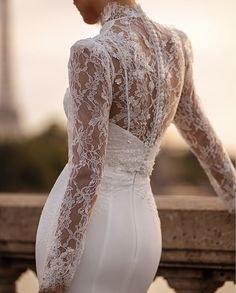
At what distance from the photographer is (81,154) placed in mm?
4141

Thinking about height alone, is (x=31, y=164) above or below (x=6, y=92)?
above

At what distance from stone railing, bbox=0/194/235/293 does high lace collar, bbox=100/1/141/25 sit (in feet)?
4.11

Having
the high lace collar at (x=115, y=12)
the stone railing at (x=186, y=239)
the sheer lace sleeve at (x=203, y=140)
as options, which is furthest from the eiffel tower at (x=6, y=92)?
the high lace collar at (x=115, y=12)

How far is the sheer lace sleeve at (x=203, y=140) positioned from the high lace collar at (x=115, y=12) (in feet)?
1.56

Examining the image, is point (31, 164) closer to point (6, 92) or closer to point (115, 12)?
point (6, 92)

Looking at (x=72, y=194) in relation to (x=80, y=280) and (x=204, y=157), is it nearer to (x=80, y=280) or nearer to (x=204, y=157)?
(x=80, y=280)

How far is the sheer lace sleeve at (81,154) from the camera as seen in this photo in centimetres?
411

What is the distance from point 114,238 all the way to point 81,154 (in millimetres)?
327

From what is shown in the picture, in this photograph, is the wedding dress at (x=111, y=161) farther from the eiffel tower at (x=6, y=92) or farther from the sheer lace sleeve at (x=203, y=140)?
the eiffel tower at (x=6, y=92)

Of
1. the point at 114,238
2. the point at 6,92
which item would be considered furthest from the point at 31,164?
the point at 114,238

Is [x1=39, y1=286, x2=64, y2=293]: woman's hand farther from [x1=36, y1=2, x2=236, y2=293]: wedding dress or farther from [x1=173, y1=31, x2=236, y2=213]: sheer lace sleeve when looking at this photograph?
[x1=173, y1=31, x2=236, y2=213]: sheer lace sleeve

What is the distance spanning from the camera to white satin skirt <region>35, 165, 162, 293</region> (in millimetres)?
4191

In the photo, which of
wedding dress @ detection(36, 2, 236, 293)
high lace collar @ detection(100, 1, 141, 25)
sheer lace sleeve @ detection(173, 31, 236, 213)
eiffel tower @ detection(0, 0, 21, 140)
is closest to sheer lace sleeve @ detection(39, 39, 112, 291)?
wedding dress @ detection(36, 2, 236, 293)

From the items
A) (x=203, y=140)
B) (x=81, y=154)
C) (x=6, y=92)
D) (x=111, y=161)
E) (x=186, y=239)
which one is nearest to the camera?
(x=81, y=154)
